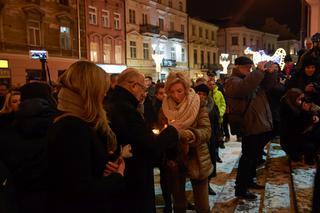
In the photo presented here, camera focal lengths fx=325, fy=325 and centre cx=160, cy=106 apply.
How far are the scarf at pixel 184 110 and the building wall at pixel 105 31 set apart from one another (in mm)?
26129

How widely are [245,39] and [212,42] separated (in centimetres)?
678

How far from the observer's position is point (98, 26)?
29.6 m

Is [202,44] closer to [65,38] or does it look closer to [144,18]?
[144,18]

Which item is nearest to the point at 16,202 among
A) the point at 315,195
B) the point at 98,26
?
the point at 315,195

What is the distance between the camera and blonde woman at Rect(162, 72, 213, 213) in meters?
3.39

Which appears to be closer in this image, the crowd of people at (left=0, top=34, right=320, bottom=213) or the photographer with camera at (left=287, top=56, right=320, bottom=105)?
the crowd of people at (left=0, top=34, right=320, bottom=213)

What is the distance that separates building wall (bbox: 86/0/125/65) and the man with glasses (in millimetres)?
26863

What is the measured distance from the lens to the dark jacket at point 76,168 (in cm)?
182

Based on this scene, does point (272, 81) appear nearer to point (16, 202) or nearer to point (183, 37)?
point (16, 202)

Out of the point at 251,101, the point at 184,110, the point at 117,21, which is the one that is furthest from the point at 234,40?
the point at 184,110

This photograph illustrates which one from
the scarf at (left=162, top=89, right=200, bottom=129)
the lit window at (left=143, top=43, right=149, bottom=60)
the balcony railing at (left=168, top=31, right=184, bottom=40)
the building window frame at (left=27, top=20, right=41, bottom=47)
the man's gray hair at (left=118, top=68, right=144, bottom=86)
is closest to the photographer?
the man's gray hair at (left=118, top=68, right=144, bottom=86)

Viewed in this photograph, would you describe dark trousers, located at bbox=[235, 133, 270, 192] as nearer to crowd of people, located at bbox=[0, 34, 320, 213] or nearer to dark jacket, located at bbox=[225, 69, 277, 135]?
crowd of people, located at bbox=[0, 34, 320, 213]

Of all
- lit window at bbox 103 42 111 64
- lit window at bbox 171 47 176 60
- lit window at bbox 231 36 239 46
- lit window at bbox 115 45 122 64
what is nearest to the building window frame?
lit window at bbox 103 42 111 64

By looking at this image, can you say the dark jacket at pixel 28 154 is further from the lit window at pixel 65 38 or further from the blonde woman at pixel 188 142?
the lit window at pixel 65 38
